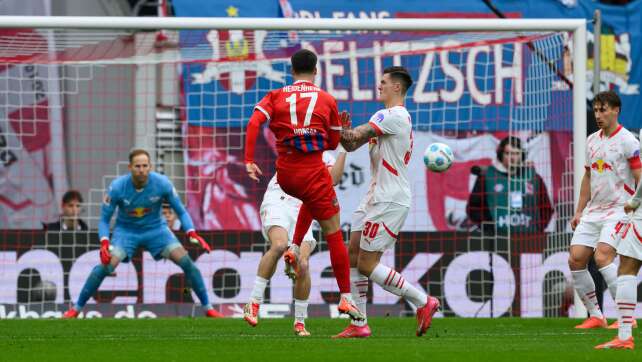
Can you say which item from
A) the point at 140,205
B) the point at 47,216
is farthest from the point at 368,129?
the point at 47,216

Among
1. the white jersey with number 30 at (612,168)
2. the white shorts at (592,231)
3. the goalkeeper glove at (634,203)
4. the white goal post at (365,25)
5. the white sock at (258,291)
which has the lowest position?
the white sock at (258,291)

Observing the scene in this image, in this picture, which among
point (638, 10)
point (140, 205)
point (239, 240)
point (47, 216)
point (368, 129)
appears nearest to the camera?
point (368, 129)

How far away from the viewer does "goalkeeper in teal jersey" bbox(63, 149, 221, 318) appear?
15430 millimetres

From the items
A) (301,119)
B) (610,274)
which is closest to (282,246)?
(301,119)

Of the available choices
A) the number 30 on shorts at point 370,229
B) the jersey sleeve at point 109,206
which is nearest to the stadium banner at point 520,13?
the jersey sleeve at point 109,206

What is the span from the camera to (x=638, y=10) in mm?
20188

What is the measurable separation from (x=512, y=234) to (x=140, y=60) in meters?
5.15

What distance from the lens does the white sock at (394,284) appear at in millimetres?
11219

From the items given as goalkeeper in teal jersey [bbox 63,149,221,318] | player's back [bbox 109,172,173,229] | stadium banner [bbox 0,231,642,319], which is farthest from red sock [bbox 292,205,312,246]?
stadium banner [bbox 0,231,642,319]

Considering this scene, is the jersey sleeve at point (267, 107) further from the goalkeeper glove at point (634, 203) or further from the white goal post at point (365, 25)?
the white goal post at point (365, 25)

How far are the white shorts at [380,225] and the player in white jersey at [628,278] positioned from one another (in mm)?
1865

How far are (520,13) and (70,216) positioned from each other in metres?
7.08

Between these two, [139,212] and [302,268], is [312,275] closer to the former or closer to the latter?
Answer: [139,212]

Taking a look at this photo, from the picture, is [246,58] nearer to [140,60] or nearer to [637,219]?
[140,60]
